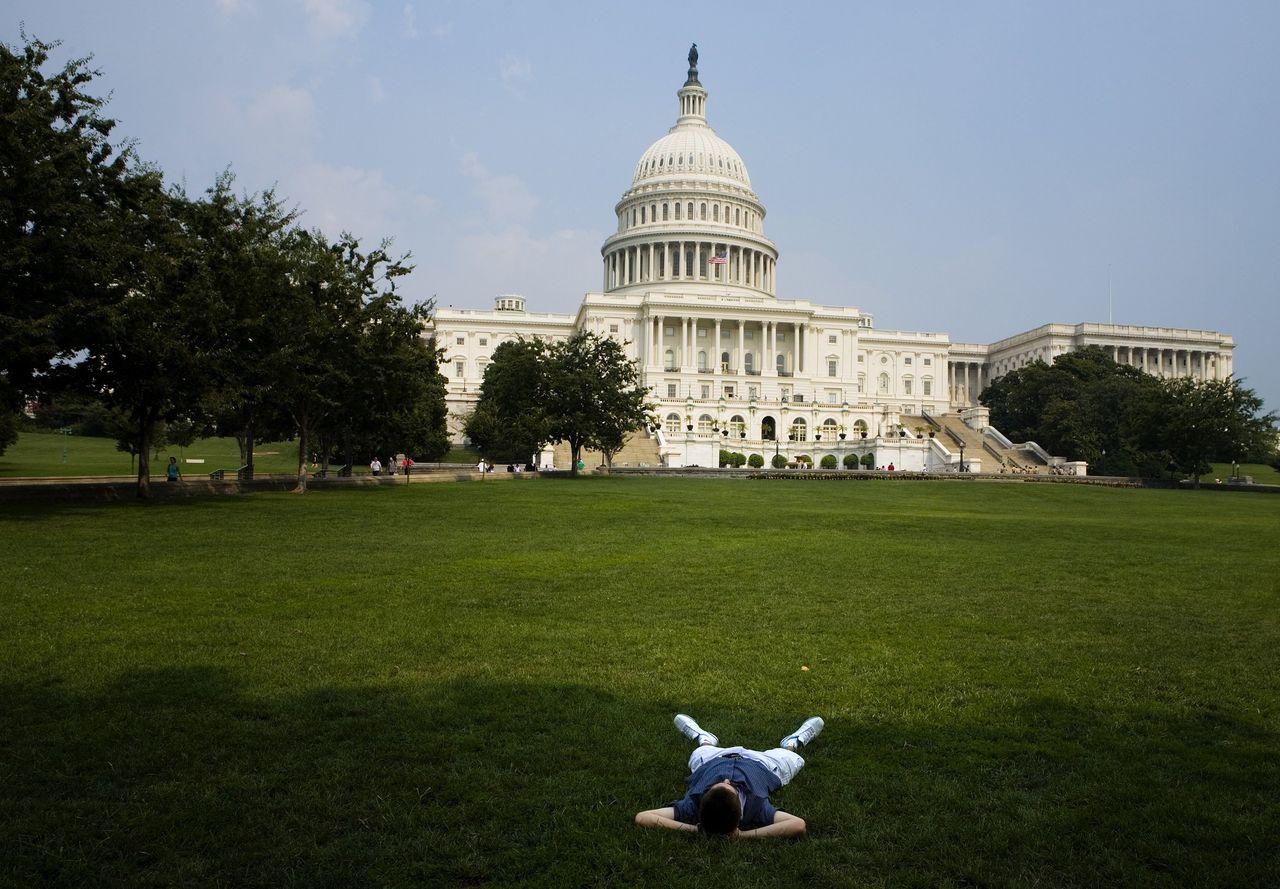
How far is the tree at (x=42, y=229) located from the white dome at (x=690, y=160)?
389ft

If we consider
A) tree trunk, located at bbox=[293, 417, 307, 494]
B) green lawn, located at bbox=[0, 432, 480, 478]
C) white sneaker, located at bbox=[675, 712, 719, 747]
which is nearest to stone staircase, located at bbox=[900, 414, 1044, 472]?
green lawn, located at bbox=[0, 432, 480, 478]

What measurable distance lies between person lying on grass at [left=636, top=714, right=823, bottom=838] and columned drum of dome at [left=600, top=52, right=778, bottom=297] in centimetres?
Answer: 12680

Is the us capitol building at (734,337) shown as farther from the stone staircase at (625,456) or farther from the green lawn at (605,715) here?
the green lawn at (605,715)

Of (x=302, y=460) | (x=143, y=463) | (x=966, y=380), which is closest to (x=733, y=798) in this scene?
(x=143, y=463)

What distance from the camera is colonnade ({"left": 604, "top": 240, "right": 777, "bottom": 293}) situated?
135 meters

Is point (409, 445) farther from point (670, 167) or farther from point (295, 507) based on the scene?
point (670, 167)

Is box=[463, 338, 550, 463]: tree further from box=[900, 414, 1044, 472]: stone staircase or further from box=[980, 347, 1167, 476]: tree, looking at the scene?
box=[980, 347, 1167, 476]: tree

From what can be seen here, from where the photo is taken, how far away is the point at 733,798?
20.1 feet

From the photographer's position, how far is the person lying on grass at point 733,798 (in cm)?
617

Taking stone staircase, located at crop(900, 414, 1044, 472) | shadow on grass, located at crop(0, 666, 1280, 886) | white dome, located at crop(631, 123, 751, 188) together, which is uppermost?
white dome, located at crop(631, 123, 751, 188)

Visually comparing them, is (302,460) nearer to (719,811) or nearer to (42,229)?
(42,229)

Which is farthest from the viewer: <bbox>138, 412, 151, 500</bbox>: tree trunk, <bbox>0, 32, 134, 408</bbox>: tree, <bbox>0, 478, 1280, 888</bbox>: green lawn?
<bbox>138, 412, 151, 500</bbox>: tree trunk

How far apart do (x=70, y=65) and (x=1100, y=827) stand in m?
27.9

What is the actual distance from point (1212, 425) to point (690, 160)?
90.2 metres
